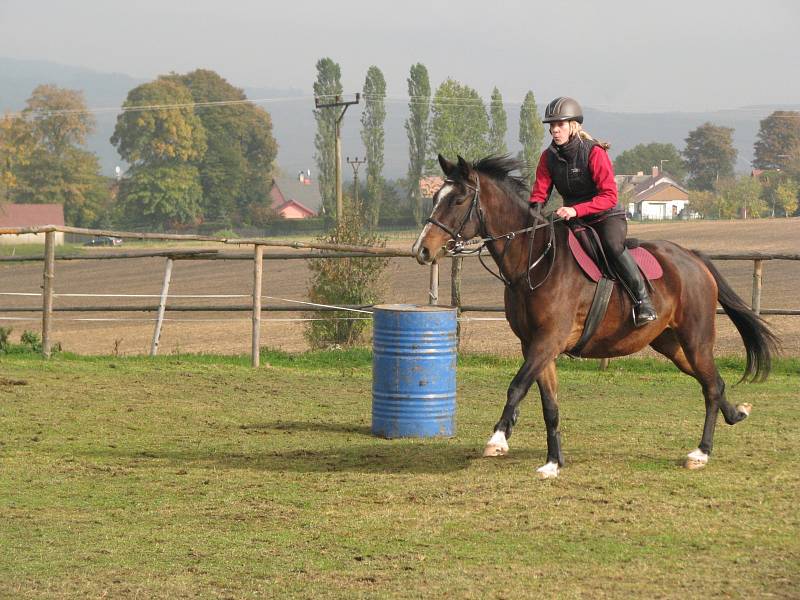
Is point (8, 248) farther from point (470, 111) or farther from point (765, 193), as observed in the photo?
point (765, 193)

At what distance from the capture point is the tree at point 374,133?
299 feet

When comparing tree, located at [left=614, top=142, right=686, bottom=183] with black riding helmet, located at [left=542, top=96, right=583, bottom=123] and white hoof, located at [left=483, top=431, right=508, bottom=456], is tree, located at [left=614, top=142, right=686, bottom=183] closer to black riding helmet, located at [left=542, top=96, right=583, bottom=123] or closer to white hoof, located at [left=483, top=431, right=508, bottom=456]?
black riding helmet, located at [left=542, top=96, right=583, bottom=123]

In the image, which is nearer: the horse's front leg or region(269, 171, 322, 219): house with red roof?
the horse's front leg

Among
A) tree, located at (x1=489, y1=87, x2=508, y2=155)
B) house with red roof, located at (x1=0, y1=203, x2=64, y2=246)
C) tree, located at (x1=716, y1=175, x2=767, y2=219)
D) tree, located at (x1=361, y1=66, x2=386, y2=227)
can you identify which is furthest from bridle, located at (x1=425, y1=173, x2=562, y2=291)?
tree, located at (x1=716, y1=175, x2=767, y2=219)

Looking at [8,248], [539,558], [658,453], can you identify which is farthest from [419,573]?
[8,248]

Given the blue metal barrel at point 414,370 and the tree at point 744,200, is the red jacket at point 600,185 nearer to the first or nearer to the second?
the blue metal barrel at point 414,370

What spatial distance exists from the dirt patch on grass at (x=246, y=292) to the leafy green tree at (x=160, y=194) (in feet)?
78.2

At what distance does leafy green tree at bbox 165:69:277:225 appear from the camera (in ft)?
320

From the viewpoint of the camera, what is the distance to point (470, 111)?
98.1 m

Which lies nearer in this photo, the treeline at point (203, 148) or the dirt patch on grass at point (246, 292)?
the dirt patch on grass at point (246, 292)

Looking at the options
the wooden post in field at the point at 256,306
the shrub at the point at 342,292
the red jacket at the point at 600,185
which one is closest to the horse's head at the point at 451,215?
the red jacket at the point at 600,185

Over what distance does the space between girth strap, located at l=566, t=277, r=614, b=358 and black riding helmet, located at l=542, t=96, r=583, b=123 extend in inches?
45.9

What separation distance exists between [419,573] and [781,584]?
5.48 feet

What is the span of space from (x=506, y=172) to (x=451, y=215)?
0.66 m
